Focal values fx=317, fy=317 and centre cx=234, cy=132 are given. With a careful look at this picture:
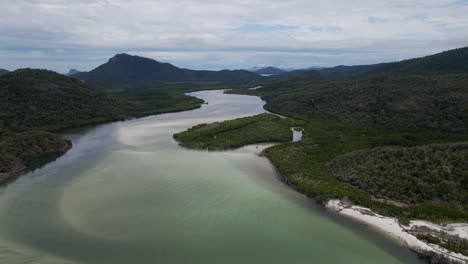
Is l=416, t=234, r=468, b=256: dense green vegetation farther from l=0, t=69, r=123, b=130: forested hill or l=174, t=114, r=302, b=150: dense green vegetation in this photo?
l=0, t=69, r=123, b=130: forested hill

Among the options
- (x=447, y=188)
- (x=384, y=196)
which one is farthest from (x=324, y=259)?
(x=447, y=188)

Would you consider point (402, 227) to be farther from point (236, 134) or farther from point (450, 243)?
point (236, 134)

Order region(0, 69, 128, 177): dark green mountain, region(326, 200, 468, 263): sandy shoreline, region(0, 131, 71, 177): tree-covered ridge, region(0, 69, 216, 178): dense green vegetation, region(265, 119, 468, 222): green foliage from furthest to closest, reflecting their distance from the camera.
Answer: region(0, 69, 216, 178): dense green vegetation
region(0, 69, 128, 177): dark green mountain
region(0, 131, 71, 177): tree-covered ridge
region(265, 119, 468, 222): green foliage
region(326, 200, 468, 263): sandy shoreline

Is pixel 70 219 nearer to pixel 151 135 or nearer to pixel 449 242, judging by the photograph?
pixel 449 242

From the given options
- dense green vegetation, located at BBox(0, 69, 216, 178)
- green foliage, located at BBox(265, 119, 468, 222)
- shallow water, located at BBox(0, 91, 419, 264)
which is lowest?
shallow water, located at BBox(0, 91, 419, 264)

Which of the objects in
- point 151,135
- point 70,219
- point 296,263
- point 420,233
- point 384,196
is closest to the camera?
point 296,263

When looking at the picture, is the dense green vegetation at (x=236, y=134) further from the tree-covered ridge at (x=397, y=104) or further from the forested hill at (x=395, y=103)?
the tree-covered ridge at (x=397, y=104)

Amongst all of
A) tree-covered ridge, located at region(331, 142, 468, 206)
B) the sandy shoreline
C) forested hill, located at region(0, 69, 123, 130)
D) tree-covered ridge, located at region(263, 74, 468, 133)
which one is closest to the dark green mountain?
forested hill, located at region(0, 69, 123, 130)
